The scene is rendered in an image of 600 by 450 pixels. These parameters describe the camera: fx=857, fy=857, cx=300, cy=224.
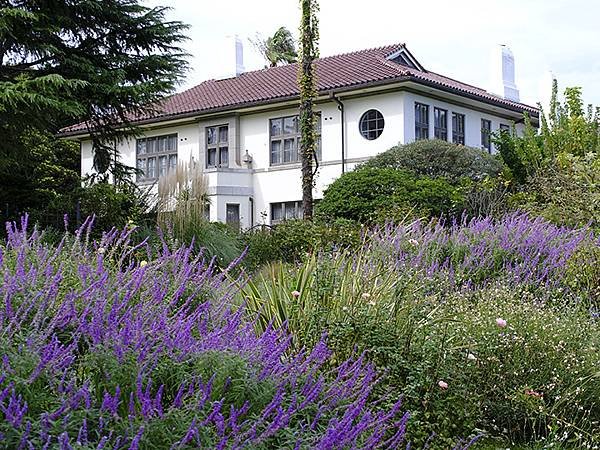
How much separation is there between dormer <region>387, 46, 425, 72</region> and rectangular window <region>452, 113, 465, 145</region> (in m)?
2.84

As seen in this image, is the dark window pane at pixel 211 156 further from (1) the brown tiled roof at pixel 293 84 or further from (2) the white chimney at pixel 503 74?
(2) the white chimney at pixel 503 74

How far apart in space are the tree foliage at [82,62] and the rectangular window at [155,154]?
47.0 ft

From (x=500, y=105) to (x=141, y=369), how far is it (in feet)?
90.7

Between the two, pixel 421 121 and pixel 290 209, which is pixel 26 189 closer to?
pixel 290 209

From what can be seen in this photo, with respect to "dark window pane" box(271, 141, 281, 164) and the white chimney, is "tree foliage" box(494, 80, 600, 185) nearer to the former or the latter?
"dark window pane" box(271, 141, 281, 164)

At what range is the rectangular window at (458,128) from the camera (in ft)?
92.2

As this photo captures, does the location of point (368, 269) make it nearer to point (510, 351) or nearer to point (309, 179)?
point (510, 351)

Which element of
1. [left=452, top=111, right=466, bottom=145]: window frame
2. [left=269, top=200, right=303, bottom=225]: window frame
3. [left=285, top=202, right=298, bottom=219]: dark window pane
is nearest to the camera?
[left=269, top=200, right=303, bottom=225]: window frame

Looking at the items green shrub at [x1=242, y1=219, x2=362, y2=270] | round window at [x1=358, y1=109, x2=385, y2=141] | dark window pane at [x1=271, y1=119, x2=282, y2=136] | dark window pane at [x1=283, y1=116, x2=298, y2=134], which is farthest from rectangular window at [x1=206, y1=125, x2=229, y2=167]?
green shrub at [x1=242, y1=219, x2=362, y2=270]

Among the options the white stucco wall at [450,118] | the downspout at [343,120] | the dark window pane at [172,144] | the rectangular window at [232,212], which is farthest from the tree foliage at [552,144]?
the dark window pane at [172,144]

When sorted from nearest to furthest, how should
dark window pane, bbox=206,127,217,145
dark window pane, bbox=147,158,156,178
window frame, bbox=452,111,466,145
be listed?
window frame, bbox=452,111,466,145 → dark window pane, bbox=206,127,217,145 → dark window pane, bbox=147,158,156,178

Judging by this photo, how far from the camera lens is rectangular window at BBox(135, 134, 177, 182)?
1227 inches

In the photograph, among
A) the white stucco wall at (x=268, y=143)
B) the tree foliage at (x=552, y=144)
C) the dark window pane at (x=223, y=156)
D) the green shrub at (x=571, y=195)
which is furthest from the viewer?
the dark window pane at (x=223, y=156)

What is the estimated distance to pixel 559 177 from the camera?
52.6ft
